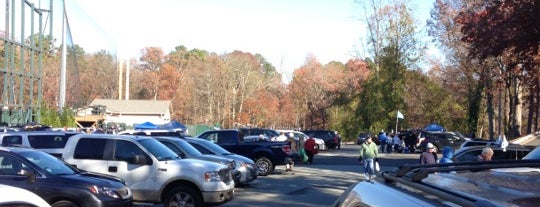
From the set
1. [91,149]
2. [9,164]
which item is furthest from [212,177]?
[9,164]

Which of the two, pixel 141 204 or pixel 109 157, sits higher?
pixel 109 157

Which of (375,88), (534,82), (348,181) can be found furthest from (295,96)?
(348,181)

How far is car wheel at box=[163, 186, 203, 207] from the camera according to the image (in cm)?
1263

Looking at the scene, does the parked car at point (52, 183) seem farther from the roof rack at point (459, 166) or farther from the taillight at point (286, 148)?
the taillight at point (286, 148)

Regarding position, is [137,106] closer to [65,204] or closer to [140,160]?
[140,160]

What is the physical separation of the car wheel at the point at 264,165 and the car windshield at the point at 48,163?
12333 mm

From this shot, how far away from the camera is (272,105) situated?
8544 centimetres

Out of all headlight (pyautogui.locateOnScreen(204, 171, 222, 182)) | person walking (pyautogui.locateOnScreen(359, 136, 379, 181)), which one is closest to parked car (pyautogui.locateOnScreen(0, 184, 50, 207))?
headlight (pyautogui.locateOnScreen(204, 171, 222, 182))

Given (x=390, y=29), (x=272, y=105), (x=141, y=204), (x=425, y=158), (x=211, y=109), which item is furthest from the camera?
(x=272, y=105)

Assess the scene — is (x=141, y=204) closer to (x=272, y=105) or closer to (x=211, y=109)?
(x=211, y=109)

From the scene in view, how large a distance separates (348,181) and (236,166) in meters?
5.06

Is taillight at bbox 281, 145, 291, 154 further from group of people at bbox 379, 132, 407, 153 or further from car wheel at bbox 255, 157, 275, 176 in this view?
group of people at bbox 379, 132, 407, 153

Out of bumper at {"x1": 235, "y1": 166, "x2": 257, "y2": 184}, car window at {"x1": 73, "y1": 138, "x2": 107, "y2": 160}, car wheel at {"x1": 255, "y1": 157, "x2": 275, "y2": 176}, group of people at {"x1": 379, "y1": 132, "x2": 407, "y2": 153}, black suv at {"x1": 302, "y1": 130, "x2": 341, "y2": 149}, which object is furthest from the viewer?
black suv at {"x1": 302, "y1": 130, "x2": 341, "y2": 149}

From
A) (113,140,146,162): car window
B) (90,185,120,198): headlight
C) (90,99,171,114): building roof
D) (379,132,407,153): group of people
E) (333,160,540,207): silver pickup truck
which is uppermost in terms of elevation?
(90,99,171,114): building roof
